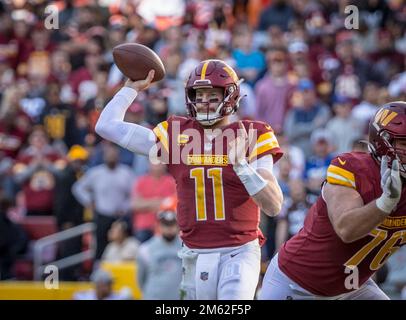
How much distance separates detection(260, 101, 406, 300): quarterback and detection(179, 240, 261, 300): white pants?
12 centimetres

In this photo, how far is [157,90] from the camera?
41.4 ft

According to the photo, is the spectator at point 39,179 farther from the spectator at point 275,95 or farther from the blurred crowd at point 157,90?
the spectator at point 275,95

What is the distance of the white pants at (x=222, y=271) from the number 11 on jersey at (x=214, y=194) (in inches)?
7.9

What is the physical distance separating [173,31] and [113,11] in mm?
2313

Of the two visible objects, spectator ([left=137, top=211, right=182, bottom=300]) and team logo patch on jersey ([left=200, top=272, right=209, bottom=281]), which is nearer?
team logo patch on jersey ([left=200, top=272, right=209, bottom=281])

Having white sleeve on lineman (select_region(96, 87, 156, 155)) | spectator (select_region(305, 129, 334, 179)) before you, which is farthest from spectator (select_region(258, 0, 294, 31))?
white sleeve on lineman (select_region(96, 87, 156, 155))

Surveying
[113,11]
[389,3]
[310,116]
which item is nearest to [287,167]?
[310,116]

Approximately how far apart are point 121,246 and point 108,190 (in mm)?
763

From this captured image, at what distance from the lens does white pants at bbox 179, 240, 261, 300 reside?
598 centimetres

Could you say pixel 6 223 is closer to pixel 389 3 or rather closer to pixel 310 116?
pixel 310 116

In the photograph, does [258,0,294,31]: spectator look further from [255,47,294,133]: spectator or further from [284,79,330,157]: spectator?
[284,79,330,157]: spectator

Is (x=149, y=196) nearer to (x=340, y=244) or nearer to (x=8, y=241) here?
(x=8, y=241)

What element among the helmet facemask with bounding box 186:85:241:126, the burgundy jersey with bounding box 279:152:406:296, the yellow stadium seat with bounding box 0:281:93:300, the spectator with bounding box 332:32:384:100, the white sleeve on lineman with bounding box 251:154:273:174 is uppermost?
the spectator with bounding box 332:32:384:100

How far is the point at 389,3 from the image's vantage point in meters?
14.3
